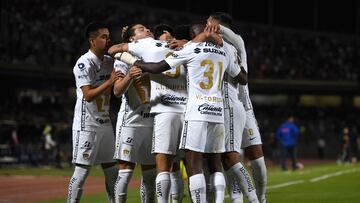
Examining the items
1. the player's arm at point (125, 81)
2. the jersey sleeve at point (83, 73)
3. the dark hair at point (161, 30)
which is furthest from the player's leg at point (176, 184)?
the dark hair at point (161, 30)

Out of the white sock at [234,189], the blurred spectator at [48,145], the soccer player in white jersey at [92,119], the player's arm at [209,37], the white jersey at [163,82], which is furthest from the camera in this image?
the blurred spectator at [48,145]

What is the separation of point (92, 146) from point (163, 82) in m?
1.44

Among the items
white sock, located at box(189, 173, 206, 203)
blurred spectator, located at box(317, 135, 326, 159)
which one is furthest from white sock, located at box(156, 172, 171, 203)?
blurred spectator, located at box(317, 135, 326, 159)

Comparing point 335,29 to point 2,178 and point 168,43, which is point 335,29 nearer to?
point 2,178

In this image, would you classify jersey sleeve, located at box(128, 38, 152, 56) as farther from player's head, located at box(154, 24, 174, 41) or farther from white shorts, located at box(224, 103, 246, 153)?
white shorts, located at box(224, 103, 246, 153)

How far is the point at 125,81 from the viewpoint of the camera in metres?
8.95

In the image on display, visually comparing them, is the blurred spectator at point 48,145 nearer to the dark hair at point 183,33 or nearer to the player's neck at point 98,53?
the player's neck at point 98,53

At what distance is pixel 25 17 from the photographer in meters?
35.5

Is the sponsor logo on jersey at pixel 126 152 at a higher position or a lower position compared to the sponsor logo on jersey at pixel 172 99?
lower

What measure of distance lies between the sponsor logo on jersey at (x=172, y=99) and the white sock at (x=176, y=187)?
3.77 ft

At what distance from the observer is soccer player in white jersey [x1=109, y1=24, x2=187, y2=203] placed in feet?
29.1

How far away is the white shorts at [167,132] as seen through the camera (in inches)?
349

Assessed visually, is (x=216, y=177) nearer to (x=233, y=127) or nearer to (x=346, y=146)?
(x=233, y=127)

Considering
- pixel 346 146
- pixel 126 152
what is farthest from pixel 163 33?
pixel 346 146
